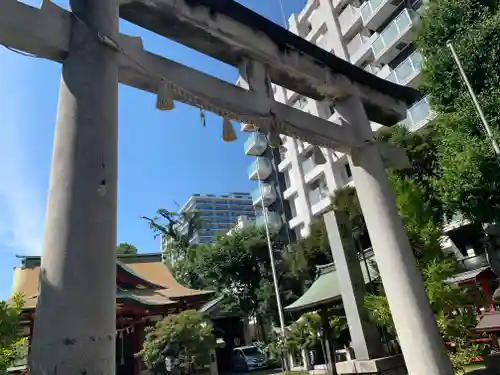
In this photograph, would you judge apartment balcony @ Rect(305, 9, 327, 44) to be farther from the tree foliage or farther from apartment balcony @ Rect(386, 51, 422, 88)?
the tree foliage

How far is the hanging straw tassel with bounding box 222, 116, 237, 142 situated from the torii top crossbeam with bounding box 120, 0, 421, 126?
85 cm

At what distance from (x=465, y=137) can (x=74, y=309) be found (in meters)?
12.0

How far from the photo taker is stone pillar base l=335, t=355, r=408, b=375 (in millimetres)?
4648

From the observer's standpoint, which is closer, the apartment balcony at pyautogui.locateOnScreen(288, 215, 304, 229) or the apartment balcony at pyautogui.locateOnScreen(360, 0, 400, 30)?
the apartment balcony at pyautogui.locateOnScreen(360, 0, 400, 30)

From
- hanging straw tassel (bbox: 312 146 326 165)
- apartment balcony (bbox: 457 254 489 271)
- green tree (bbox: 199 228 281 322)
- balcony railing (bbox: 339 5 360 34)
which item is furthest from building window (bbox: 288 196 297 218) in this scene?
hanging straw tassel (bbox: 312 146 326 165)

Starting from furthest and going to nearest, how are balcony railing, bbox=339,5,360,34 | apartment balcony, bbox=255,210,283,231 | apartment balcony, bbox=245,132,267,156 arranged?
apartment balcony, bbox=245,132,267,156, apartment balcony, bbox=255,210,283,231, balcony railing, bbox=339,5,360,34

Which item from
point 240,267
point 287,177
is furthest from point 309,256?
point 287,177

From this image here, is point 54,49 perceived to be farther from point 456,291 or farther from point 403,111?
point 456,291

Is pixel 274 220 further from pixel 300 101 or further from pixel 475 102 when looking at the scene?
pixel 475 102

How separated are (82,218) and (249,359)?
19.0 metres

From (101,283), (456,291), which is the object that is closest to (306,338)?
(456,291)

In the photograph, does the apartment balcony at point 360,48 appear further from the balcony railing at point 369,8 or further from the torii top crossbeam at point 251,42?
the torii top crossbeam at point 251,42

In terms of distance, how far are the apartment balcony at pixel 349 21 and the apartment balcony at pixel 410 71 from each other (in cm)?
685

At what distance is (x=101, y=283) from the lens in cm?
217
